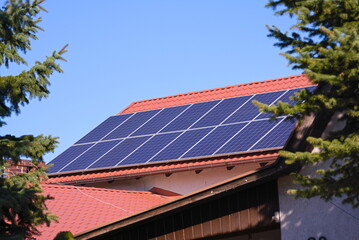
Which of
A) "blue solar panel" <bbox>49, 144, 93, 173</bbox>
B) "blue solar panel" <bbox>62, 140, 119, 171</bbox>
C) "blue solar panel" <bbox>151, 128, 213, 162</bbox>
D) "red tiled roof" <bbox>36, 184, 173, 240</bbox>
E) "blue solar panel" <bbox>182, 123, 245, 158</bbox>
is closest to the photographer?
"red tiled roof" <bbox>36, 184, 173, 240</bbox>

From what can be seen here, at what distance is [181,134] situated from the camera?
768 inches

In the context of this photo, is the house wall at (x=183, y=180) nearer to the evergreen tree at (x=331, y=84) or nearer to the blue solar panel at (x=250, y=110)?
the blue solar panel at (x=250, y=110)

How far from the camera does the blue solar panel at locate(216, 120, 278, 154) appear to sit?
17.0 metres

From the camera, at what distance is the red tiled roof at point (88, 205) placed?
48.1 ft

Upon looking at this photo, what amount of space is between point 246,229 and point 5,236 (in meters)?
4.59

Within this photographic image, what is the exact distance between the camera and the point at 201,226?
12.9 m

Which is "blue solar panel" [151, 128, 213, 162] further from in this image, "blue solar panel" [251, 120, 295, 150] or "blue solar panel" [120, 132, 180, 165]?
"blue solar panel" [251, 120, 295, 150]

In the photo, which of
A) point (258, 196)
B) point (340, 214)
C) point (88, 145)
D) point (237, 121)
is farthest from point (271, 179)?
point (88, 145)

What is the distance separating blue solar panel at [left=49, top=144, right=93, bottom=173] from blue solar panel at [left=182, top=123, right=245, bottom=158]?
15.2ft

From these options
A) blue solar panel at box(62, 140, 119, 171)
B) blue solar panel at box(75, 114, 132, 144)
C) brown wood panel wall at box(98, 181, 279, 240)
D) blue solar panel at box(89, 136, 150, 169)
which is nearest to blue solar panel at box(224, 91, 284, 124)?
blue solar panel at box(89, 136, 150, 169)

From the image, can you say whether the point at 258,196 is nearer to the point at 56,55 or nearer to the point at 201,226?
the point at 201,226

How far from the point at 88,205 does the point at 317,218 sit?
6.00 meters

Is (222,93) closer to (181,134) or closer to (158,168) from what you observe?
(181,134)

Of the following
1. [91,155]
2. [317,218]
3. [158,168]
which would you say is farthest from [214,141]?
[317,218]
